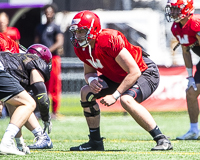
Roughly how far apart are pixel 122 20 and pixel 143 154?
33.2 feet

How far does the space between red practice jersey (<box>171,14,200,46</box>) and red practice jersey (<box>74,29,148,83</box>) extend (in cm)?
132

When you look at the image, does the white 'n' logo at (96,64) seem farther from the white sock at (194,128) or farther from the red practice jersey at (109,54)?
the white sock at (194,128)

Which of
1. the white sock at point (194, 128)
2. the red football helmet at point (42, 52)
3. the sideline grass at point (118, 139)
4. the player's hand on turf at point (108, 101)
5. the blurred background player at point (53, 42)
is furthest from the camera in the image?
the blurred background player at point (53, 42)

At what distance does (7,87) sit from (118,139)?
7.33 feet

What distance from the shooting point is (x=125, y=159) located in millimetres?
4211

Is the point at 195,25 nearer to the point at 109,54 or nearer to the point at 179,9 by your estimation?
the point at 179,9

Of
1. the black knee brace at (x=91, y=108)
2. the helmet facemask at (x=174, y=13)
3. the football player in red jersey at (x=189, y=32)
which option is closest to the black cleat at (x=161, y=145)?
the black knee brace at (x=91, y=108)

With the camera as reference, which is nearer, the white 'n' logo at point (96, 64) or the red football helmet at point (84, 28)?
the red football helmet at point (84, 28)

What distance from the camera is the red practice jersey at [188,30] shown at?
6086 mm

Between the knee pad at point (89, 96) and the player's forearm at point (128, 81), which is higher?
the player's forearm at point (128, 81)

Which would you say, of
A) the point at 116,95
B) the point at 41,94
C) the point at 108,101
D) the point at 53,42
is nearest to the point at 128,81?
the point at 116,95

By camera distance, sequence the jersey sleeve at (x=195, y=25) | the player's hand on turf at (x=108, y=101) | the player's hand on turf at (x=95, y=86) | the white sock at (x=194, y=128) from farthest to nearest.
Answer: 1. the white sock at (x=194, y=128)
2. the jersey sleeve at (x=195, y=25)
3. the player's hand on turf at (x=95, y=86)
4. the player's hand on turf at (x=108, y=101)

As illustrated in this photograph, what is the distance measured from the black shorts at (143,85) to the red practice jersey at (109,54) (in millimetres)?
77

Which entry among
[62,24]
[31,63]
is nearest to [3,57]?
[31,63]
